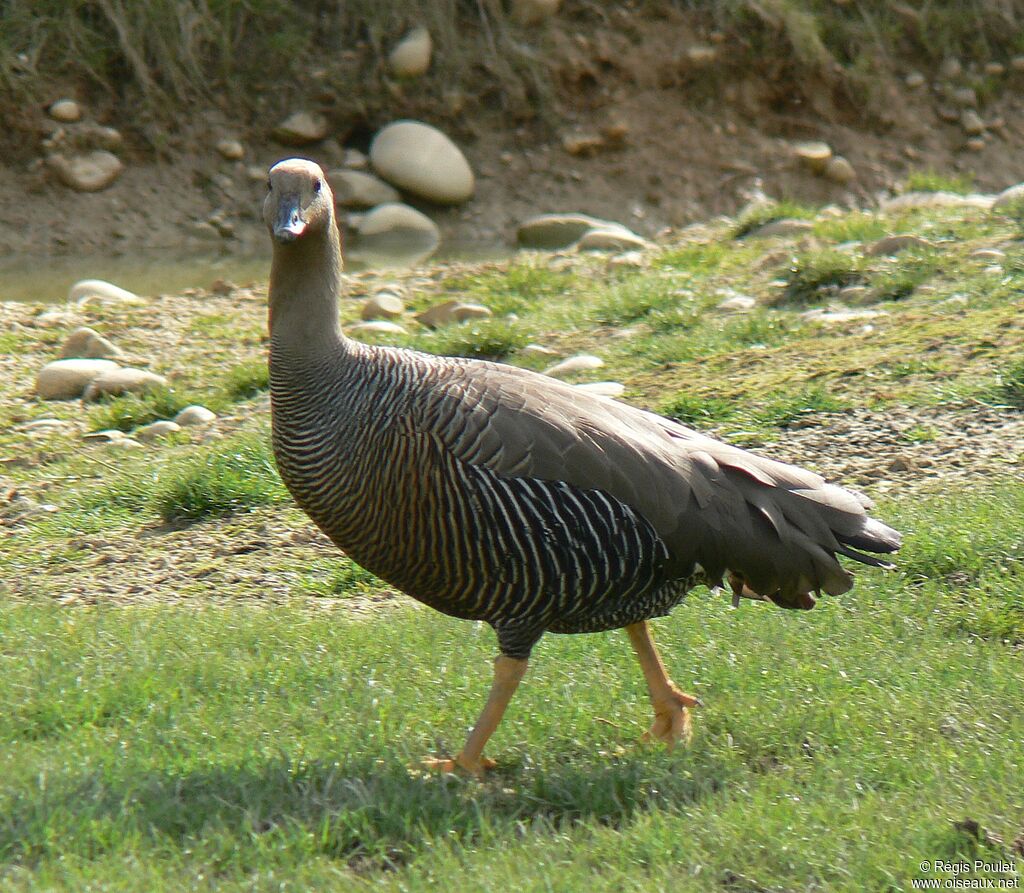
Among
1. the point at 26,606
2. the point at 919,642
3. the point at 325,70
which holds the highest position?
the point at 325,70

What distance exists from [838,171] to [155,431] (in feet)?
33.3

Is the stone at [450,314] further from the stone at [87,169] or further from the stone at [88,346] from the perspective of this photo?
the stone at [87,169]

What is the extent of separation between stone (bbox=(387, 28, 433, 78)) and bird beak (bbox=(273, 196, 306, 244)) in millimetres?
11115

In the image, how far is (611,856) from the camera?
11.9 feet

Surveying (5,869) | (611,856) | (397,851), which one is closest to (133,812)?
(5,869)

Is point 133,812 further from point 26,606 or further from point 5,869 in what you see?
point 26,606

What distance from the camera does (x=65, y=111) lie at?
14000 mm

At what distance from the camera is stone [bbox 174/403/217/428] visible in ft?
26.2

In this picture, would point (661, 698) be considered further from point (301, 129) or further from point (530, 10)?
point (530, 10)

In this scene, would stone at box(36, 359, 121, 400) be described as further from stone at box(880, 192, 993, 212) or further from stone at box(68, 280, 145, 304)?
stone at box(880, 192, 993, 212)

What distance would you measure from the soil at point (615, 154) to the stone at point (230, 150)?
0.27ft

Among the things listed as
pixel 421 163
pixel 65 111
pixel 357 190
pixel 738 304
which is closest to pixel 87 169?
pixel 65 111

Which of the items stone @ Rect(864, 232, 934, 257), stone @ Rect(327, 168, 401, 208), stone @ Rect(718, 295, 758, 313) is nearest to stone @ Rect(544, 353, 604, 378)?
stone @ Rect(718, 295, 758, 313)

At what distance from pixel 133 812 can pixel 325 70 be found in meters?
12.5
